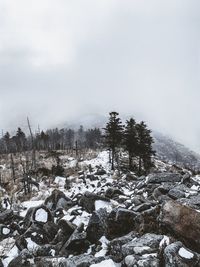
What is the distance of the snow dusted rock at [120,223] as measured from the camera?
1258 cm

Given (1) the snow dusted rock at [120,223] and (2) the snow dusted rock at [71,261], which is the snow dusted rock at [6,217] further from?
(1) the snow dusted rock at [120,223]

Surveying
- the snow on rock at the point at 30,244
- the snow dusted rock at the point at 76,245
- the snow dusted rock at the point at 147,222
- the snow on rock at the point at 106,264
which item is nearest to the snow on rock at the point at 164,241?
the snow dusted rock at the point at 147,222

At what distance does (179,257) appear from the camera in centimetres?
852

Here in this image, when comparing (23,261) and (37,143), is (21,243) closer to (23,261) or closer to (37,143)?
(23,261)

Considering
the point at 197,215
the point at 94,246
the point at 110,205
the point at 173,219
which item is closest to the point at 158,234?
the point at 173,219

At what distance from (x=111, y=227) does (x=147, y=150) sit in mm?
40981

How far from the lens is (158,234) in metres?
10.9

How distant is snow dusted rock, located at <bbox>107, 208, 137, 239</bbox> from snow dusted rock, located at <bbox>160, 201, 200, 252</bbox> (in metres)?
2.04

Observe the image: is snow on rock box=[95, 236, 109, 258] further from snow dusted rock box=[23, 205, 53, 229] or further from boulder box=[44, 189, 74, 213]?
boulder box=[44, 189, 74, 213]

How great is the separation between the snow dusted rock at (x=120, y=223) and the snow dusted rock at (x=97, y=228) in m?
0.27

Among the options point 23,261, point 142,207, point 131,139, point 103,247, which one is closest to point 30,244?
point 23,261

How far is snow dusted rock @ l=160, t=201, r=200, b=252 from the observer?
970cm

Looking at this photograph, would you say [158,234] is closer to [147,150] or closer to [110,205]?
[110,205]

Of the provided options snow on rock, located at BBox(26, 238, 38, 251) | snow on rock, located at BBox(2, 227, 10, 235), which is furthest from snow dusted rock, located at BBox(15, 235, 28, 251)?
snow on rock, located at BBox(2, 227, 10, 235)
